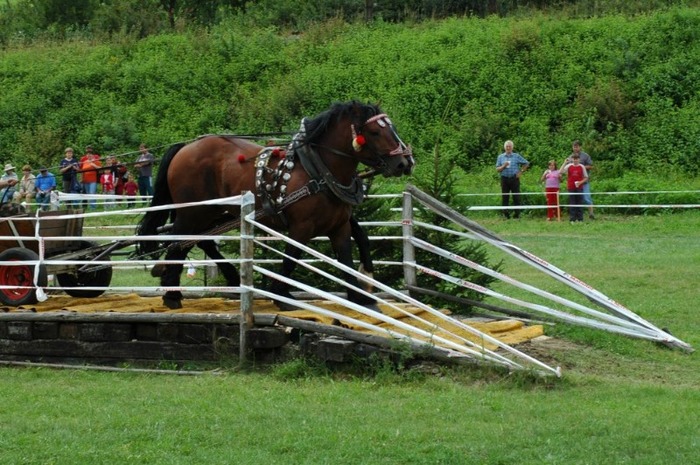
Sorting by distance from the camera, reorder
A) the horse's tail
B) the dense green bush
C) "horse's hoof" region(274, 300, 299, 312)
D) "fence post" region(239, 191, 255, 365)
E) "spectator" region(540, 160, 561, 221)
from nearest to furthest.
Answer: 1. "fence post" region(239, 191, 255, 365)
2. "horse's hoof" region(274, 300, 299, 312)
3. the horse's tail
4. "spectator" region(540, 160, 561, 221)
5. the dense green bush

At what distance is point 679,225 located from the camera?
24.6 m

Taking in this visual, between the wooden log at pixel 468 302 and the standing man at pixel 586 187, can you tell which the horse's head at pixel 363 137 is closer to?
the wooden log at pixel 468 302

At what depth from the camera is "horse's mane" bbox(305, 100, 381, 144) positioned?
11547mm

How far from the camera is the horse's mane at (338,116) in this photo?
455 inches

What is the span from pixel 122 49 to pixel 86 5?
1183 cm

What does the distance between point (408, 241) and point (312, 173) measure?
Answer: 2017mm

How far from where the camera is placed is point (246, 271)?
36.3 ft

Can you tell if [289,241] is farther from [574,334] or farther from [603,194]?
[603,194]

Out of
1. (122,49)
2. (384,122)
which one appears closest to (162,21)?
(122,49)

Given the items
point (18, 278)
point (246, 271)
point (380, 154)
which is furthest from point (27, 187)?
point (380, 154)

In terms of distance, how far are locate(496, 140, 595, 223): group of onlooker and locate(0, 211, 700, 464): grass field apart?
45.5ft

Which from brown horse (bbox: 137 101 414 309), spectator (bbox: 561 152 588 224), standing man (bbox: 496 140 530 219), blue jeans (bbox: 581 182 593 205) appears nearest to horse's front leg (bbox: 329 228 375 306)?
brown horse (bbox: 137 101 414 309)

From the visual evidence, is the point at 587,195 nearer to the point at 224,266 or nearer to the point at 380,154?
the point at 224,266

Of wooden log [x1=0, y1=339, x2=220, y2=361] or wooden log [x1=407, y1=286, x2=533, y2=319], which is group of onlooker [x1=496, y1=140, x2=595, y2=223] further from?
wooden log [x1=0, y1=339, x2=220, y2=361]
